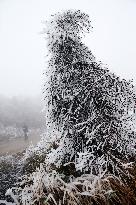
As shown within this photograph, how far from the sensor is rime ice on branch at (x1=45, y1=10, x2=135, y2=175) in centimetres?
864

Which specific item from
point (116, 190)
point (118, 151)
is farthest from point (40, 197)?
point (118, 151)

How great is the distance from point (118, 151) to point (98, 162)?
0.83 meters

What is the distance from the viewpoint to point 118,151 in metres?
8.64

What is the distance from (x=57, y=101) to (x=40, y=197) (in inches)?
198

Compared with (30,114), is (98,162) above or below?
below

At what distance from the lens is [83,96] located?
8.78 meters

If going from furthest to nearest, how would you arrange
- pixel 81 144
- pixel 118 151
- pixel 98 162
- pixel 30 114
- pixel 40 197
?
pixel 30 114 < pixel 81 144 < pixel 118 151 < pixel 98 162 < pixel 40 197

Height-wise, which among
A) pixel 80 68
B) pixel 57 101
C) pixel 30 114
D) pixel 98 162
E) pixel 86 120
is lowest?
pixel 98 162

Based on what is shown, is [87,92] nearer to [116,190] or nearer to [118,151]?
[118,151]

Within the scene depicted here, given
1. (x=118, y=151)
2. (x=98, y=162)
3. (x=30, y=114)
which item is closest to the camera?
(x=98, y=162)

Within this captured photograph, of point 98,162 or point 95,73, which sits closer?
point 98,162

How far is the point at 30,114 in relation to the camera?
96500 mm

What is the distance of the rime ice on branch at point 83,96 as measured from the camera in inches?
340

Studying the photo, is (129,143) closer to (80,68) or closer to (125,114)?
(125,114)
